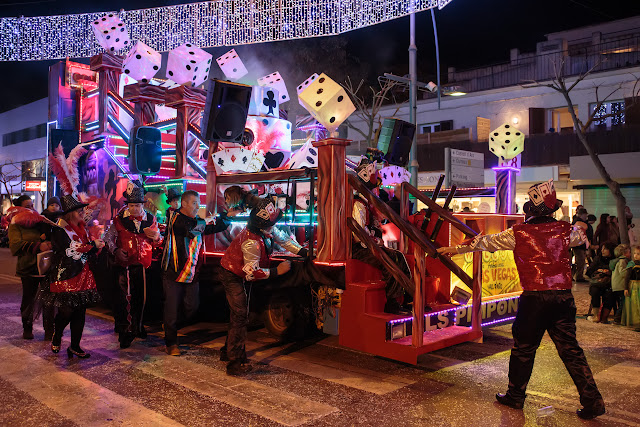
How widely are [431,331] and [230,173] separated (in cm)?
355

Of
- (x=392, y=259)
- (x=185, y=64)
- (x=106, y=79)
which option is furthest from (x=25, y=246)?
(x=106, y=79)

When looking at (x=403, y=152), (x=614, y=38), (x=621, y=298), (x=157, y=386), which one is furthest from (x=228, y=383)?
(x=614, y=38)

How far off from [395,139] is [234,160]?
9.41 ft

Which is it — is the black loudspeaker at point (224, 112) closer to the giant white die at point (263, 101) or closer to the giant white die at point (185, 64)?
the giant white die at point (185, 64)

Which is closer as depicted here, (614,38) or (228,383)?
(228,383)

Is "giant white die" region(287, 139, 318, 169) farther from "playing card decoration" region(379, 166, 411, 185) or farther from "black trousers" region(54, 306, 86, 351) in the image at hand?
"black trousers" region(54, 306, 86, 351)

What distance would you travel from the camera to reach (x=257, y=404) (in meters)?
4.95

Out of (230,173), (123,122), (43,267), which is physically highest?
(123,122)

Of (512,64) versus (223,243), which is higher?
(512,64)

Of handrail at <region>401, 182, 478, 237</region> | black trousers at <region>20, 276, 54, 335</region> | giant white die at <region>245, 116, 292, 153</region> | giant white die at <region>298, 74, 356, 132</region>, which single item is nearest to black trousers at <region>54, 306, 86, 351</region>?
black trousers at <region>20, 276, 54, 335</region>

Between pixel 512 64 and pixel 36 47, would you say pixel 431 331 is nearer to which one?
pixel 36 47

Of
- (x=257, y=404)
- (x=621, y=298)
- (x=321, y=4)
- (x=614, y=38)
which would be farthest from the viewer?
(x=614, y=38)

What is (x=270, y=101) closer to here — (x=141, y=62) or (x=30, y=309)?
(x=141, y=62)

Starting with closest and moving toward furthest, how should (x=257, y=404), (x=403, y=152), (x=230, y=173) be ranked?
(x=257, y=404), (x=230, y=173), (x=403, y=152)
